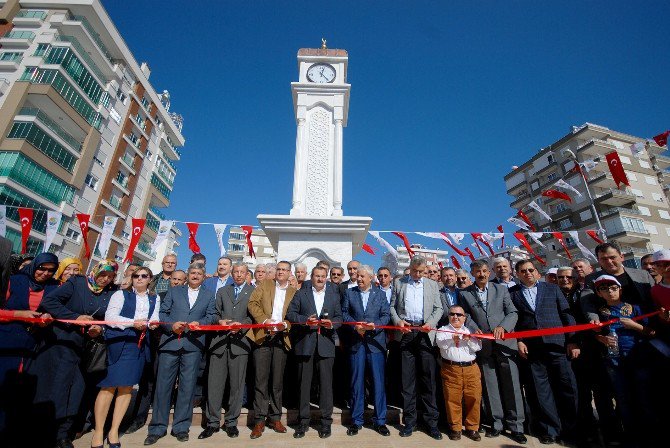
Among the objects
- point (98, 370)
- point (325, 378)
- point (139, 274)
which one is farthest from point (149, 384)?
point (325, 378)

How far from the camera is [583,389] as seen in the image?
3795 millimetres

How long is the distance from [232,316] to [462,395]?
292cm

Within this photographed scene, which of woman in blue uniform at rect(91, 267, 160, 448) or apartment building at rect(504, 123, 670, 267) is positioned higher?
apartment building at rect(504, 123, 670, 267)

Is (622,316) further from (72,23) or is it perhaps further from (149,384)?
(72,23)

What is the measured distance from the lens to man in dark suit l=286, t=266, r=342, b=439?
3.66m

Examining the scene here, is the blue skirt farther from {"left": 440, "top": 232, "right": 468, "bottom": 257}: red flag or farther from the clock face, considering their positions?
{"left": 440, "top": 232, "right": 468, "bottom": 257}: red flag

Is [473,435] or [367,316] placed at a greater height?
[367,316]

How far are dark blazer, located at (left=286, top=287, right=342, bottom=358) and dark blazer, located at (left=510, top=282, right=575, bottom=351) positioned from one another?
2.35m

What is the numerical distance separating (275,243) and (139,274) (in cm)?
339

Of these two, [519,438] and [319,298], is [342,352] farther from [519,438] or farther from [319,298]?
[519,438]

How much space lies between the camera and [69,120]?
22141mm

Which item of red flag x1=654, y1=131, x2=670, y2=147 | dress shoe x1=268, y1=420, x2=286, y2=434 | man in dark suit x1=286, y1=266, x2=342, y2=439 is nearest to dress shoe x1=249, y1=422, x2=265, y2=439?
dress shoe x1=268, y1=420, x2=286, y2=434

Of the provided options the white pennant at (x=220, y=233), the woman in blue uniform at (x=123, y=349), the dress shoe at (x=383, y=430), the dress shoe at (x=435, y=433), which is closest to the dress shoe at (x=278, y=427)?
the dress shoe at (x=383, y=430)

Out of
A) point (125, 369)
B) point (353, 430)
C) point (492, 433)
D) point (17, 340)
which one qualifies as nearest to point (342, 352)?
point (353, 430)
